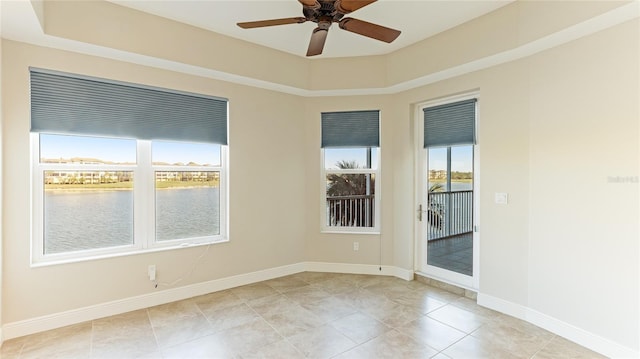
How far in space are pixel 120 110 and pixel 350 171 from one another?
2.97 meters

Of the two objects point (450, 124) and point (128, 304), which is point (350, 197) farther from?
point (128, 304)

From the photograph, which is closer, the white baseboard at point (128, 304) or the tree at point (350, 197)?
the white baseboard at point (128, 304)

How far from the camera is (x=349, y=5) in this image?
2174 mm

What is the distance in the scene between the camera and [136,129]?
320 cm

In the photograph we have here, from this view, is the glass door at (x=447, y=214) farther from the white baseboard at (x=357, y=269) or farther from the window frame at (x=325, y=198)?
the window frame at (x=325, y=198)

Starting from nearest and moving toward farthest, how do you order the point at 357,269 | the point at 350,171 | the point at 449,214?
the point at 449,214, the point at 357,269, the point at 350,171

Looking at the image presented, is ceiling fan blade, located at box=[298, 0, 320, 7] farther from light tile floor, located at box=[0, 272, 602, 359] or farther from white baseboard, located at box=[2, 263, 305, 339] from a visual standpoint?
white baseboard, located at box=[2, 263, 305, 339]

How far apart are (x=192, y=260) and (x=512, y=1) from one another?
171 inches

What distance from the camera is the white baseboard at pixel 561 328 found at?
2.31 m

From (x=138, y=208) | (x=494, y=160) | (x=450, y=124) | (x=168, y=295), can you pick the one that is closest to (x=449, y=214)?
(x=494, y=160)

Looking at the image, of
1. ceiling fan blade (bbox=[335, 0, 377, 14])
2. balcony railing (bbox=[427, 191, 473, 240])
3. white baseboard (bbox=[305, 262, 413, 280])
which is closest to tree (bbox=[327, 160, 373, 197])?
balcony railing (bbox=[427, 191, 473, 240])

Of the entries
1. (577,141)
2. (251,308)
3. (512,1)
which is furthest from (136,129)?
(577,141)

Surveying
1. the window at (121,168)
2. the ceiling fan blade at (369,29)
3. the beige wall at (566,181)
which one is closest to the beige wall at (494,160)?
the beige wall at (566,181)

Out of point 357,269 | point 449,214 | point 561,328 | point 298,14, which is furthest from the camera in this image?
point 357,269
